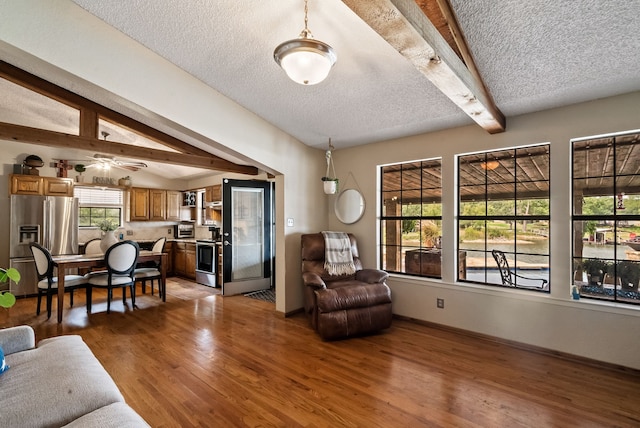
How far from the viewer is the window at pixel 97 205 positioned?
21.5ft

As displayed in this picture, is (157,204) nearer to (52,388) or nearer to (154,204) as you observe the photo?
(154,204)

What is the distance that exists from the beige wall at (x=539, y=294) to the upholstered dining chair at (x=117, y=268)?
3.75 metres

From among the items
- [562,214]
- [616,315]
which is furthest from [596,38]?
[616,315]

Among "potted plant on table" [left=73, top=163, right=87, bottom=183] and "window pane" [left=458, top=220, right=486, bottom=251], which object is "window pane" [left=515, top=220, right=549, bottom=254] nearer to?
"window pane" [left=458, top=220, right=486, bottom=251]

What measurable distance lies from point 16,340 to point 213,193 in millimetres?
5018

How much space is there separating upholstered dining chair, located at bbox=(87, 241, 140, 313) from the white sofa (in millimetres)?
2472

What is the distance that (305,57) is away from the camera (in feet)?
5.96

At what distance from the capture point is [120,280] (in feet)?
14.4

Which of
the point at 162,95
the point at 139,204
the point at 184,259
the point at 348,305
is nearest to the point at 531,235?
the point at 348,305

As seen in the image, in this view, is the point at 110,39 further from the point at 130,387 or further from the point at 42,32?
the point at 130,387

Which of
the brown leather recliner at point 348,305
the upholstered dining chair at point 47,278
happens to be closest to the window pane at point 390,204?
the brown leather recliner at point 348,305

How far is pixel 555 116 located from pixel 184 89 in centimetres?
372

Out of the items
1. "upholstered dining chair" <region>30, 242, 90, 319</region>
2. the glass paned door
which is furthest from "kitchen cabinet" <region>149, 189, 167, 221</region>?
"upholstered dining chair" <region>30, 242, 90, 319</region>

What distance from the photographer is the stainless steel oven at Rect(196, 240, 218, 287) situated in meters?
6.00
